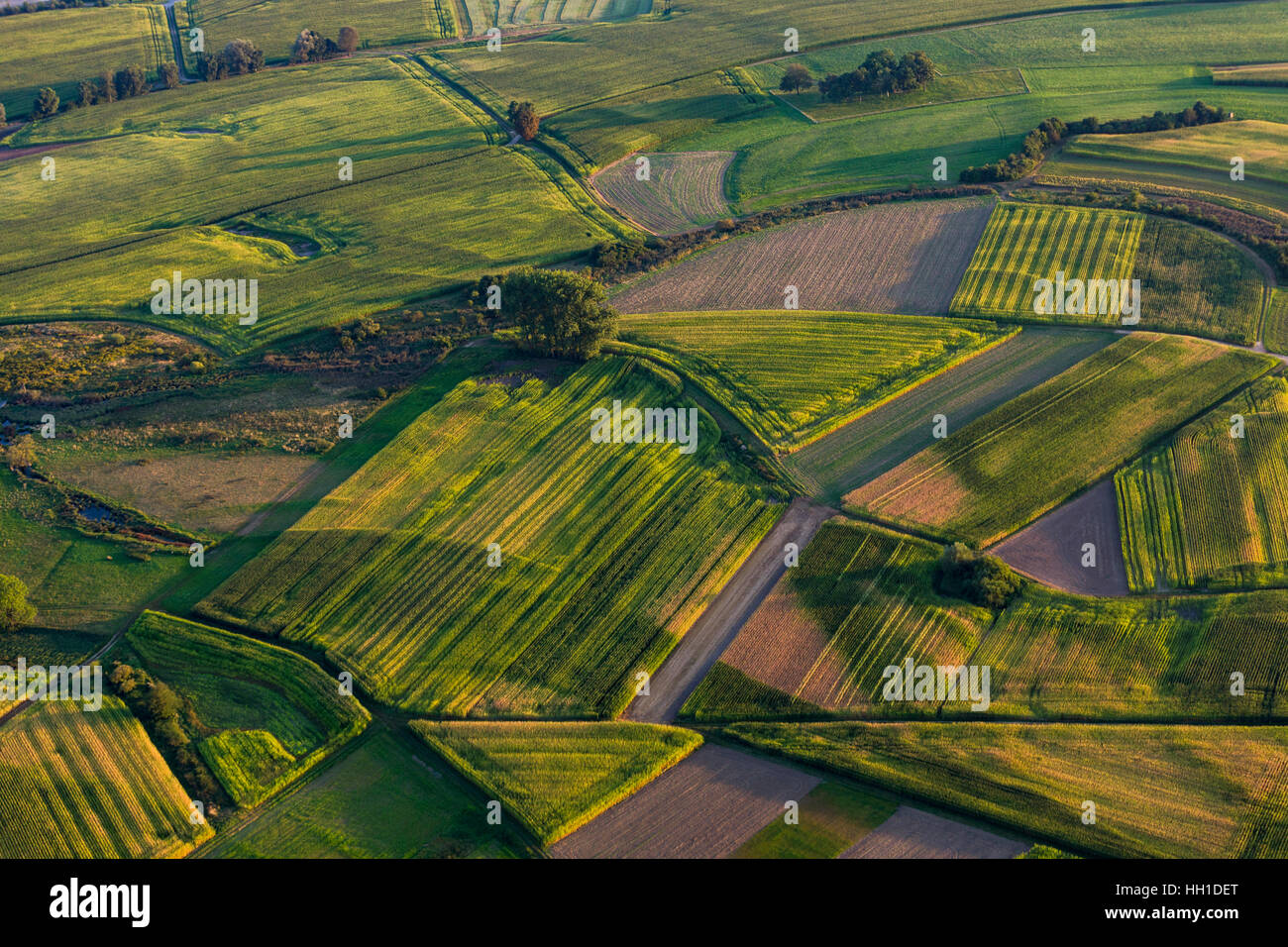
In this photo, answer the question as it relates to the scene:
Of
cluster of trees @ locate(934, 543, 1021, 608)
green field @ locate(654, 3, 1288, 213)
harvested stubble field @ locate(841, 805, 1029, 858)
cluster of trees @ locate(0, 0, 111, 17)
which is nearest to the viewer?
harvested stubble field @ locate(841, 805, 1029, 858)

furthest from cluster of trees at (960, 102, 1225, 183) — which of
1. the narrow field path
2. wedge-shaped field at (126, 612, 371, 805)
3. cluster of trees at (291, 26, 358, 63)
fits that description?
cluster of trees at (291, 26, 358, 63)

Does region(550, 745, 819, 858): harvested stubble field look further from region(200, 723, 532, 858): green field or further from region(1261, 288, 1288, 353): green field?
region(1261, 288, 1288, 353): green field

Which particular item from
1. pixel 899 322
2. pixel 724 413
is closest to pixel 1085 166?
pixel 899 322

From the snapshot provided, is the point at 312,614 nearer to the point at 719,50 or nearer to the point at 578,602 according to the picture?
the point at 578,602

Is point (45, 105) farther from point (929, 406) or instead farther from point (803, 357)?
point (929, 406)

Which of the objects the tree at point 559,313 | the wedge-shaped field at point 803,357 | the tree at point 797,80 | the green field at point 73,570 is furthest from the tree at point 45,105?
the wedge-shaped field at point 803,357

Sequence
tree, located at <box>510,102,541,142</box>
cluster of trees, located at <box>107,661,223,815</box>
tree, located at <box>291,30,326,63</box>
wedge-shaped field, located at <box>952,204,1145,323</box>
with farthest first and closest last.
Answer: tree, located at <box>291,30,326,63</box> → tree, located at <box>510,102,541,142</box> → wedge-shaped field, located at <box>952,204,1145,323</box> → cluster of trees, located at <box>107,661,223,815</box>
